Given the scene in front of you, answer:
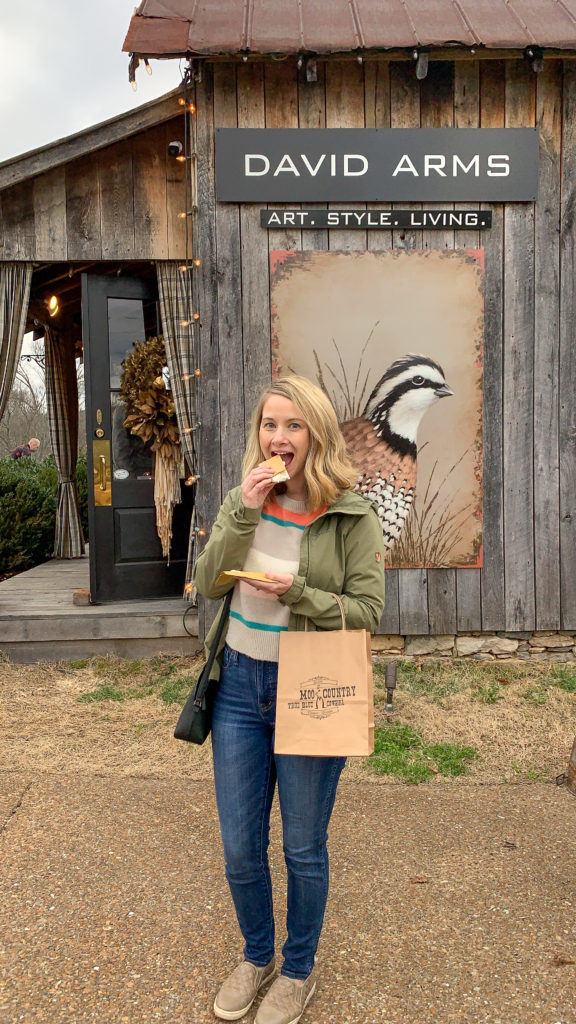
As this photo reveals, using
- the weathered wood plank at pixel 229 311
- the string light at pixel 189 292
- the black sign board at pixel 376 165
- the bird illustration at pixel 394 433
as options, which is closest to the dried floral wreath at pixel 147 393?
the string light at pixel 189 292

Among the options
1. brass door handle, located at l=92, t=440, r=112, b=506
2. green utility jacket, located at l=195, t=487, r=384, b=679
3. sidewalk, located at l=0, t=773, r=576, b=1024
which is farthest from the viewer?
brass door handle, located at l=92, t=440, r=112, b=506

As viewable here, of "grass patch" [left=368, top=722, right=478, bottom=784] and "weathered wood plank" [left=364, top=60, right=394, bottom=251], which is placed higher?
"weathered wood plank" [left=364, top=60, right=394, bottom=251]

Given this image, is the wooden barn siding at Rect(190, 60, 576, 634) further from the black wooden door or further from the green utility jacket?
the green utility jacket

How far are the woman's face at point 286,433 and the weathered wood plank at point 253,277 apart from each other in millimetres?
3283

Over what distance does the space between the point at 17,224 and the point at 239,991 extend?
17.3ft

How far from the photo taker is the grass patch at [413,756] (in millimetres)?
3984

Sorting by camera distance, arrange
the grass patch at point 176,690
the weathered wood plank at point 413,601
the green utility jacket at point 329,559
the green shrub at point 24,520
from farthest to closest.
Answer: the green shrub at point 24,520 → the weathered wood plank at point 413,601 → the grass patch at point 176,690 → the green utility jacket at point 329,559

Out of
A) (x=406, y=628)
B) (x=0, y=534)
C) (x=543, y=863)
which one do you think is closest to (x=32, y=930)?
(x=543, y=863)

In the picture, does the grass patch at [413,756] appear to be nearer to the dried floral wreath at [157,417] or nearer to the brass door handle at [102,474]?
the dried floral wreath at [157,417]

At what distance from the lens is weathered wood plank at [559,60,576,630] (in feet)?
17.4

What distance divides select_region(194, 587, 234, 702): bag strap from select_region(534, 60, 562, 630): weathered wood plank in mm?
3801

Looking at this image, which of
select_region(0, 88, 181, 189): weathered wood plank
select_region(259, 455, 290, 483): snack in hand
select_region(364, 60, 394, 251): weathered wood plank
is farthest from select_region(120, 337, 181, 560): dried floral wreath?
select_region(259, 455, 290, 483): snack in hand

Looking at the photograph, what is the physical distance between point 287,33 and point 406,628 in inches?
161

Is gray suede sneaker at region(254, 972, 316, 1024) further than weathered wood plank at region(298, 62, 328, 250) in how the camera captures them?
No
